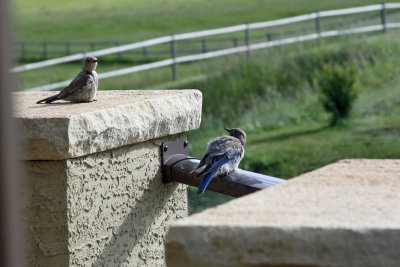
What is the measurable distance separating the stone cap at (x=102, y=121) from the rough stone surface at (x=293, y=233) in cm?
73

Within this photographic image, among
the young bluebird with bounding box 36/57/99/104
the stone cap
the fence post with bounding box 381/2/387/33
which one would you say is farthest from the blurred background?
the young bluebird with bounding box 36/57/99/104

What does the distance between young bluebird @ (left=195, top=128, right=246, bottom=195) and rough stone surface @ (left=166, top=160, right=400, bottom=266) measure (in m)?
1.20

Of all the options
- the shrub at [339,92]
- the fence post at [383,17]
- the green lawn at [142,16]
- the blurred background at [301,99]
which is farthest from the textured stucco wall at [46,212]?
the green lawn at [142,16]

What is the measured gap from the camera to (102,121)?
229 cm

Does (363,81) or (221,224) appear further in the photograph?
(363,81)

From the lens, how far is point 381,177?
1.56m

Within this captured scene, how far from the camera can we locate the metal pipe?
2.50 meters

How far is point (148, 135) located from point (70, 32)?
1256 inches

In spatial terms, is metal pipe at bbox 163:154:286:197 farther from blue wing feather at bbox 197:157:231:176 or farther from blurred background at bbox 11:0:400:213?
blurred background at bbox 11:0:400:213

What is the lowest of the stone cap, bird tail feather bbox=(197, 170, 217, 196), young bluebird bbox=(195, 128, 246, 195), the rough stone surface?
bird tail feather bbox=(197, 170, 217, 196)

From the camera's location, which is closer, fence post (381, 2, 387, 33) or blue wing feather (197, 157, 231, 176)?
blue wing feather (197, 157, 231, 176)

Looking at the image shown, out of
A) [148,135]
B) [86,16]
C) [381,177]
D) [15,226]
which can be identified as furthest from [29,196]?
[86,16]

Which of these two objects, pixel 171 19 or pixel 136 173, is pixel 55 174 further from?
pixel 171 19

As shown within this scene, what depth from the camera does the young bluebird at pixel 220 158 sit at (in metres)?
2.60
